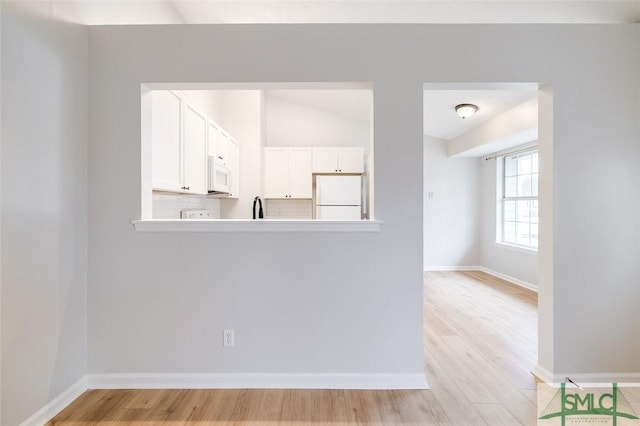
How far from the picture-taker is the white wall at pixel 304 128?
5867 millimetres

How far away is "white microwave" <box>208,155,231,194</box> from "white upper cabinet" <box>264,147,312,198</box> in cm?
122

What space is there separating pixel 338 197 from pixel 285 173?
0.98 meters

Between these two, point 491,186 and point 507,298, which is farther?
point 491,186

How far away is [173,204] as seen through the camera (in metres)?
3.33

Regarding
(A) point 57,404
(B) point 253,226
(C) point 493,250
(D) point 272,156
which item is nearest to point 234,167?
(D) point 272,156

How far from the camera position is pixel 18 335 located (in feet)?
5.61

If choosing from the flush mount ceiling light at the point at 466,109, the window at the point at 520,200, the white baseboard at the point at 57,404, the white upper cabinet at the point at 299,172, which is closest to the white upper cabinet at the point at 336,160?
the white upper cabinet at the point at 299,172

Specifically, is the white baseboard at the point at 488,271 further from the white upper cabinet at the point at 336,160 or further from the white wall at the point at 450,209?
the white upper cabinet at the point at 336,160

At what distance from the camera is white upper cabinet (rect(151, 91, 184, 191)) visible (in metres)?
2.43

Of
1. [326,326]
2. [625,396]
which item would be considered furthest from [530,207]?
[326,326]

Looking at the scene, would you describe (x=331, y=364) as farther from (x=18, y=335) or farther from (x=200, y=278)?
(x=18, y=335)

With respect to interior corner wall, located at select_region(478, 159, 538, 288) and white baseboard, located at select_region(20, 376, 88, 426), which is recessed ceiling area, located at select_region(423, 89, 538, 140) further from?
white baseboard, located at select_region(20, 376, 88, 426)

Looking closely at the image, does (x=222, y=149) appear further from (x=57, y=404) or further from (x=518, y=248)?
(x=518, y=248)

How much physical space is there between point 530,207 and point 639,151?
3.14 metres
